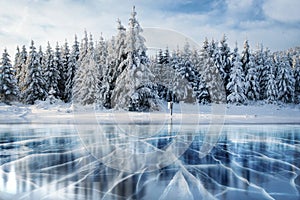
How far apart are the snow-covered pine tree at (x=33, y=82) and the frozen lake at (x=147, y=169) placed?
31009 mm

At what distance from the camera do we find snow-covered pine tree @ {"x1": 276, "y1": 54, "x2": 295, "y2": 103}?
4483cm

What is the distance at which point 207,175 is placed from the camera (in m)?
5.98

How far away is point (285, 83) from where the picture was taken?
4481 cm

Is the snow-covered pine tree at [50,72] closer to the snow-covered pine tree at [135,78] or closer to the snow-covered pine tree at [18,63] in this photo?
the snow-covered pine tree at [18,63]

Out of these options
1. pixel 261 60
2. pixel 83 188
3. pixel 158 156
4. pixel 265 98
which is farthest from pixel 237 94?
pixel 83 188

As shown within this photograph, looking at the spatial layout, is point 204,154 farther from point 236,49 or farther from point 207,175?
point 236,49

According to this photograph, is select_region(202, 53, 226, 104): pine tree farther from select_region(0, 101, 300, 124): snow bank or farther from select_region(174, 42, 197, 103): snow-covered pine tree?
select_region(0, 101, 300, 124): snow bank

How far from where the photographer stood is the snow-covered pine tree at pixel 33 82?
39.2m

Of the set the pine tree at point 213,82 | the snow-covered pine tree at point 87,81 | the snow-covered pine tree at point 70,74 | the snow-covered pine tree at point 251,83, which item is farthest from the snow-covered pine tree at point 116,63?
the snow-covered pine tree at point 251,83

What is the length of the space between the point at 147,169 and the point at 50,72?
133 ft

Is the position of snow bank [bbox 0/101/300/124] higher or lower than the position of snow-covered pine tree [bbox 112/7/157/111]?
lower

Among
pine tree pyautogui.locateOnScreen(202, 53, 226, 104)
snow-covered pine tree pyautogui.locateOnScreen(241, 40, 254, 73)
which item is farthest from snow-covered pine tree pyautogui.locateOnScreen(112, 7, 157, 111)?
snow-covered pine tree pyautogui.locateOnScreen(241, 40, 254, 73)

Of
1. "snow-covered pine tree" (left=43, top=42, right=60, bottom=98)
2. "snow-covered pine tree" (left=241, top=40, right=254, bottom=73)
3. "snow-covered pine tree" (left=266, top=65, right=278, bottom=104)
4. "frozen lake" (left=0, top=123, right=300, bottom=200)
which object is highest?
"snow-covered pine tree" (left=241, top=40, right=254, bottom=73)

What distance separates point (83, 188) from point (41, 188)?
0.76 m
